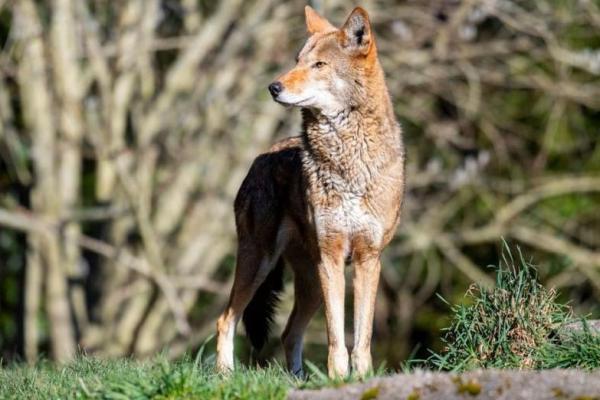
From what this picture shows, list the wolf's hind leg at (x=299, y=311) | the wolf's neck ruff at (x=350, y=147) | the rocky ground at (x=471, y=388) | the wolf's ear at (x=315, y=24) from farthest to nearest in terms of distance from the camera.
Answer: the wolf's hind leg at (x=299, y=311) → the wolf's ear at (x=315, y=24) → the wolf's neck ruff at (x=350, y=147) → the rocky ground at (x=471, y=388)

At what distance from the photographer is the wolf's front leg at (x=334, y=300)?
27.9 feet

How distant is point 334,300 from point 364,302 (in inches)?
7.1

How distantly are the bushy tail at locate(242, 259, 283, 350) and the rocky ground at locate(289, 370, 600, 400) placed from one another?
3.51 meters

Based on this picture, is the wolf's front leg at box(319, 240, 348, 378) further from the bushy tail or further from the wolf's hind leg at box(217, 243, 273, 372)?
the bushy tail

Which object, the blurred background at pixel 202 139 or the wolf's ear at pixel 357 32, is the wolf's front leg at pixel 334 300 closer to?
the wolf's ear at pixel 357 32

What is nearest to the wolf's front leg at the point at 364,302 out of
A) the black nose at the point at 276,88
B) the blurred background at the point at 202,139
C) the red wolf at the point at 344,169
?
the red wolf at the point at 344,169

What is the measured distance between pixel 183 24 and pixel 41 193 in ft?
10.5

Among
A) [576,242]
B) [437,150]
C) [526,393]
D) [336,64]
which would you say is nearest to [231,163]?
[437,150]

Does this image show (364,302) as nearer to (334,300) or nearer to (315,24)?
(334,300)

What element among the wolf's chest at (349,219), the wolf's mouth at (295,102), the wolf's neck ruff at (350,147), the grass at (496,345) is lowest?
the grass at (496,345)

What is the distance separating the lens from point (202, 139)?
60.7 ft

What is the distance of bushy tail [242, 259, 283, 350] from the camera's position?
10062 millimetres

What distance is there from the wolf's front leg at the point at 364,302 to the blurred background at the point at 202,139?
26.5 ft

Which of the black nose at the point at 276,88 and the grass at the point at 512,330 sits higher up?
the black nose at the point at 276,88
